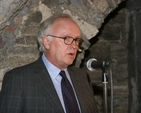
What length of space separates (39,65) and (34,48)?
63 centimetres

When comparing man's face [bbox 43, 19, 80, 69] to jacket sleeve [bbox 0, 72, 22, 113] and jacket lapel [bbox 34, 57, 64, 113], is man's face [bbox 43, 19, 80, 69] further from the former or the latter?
jacket sleeve [bbox 0, 72, 22, 113]

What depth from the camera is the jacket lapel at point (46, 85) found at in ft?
6.36

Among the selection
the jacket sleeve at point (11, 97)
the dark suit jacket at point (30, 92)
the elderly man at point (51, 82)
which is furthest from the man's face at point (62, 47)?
the jacket sleeve at point (11, 97)

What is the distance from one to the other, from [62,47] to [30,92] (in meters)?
0.36

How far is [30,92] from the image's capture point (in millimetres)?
1930

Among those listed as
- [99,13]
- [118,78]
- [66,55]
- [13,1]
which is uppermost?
[13,1]

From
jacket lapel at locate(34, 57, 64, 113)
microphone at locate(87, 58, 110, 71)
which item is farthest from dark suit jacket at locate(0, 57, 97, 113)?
microphone at locate(87, 58, 110, 71)

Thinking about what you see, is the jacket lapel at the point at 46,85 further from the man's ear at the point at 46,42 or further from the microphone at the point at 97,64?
the microphone at the point at 97,64

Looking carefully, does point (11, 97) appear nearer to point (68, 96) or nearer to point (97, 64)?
point (68, 96)

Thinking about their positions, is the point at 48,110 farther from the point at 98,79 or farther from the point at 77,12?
the point at 98,79

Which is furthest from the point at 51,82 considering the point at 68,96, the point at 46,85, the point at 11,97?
the point at 11,97

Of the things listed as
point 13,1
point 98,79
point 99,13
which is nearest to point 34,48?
point 13,1

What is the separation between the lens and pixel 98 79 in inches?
148

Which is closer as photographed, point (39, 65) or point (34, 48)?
point (39, 65)
